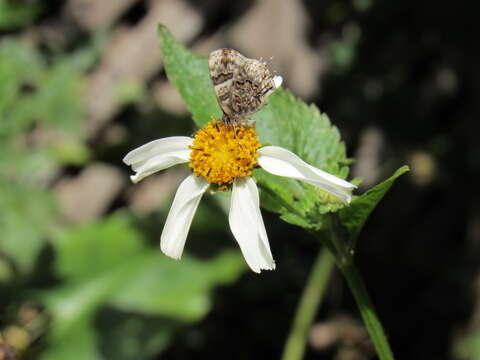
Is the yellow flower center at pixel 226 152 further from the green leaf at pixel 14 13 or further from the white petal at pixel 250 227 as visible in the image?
the green leaf at pixel 14 13

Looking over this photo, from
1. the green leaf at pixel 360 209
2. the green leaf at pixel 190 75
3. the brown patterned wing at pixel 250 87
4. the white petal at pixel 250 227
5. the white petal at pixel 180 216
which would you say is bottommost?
the green leaf at pixel 360 209

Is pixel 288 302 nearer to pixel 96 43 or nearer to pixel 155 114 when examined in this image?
pixel 155 114

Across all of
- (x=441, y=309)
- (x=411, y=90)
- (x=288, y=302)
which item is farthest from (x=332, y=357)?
(x=411, y=90)

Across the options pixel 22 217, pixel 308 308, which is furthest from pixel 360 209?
pixel 22 217

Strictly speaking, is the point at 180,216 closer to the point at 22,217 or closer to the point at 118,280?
the point at 22,217

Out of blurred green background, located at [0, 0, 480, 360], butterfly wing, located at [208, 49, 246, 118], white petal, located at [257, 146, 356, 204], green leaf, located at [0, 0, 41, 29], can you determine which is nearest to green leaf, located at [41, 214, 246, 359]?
blurred green background, located at [0, 0, 480, 360]

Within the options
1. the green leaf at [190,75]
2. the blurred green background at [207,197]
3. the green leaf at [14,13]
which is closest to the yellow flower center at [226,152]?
the green leaf at [190,75]
